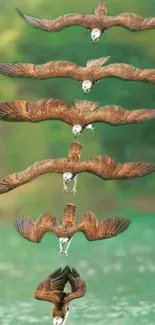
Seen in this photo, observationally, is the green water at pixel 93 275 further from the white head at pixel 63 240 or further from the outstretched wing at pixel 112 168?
the outstretched wing at pixel 112 168

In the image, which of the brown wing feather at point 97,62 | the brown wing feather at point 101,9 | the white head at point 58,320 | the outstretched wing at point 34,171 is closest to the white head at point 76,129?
the outstretched wing at point 34,171

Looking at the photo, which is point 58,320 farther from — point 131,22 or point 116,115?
point 131,22

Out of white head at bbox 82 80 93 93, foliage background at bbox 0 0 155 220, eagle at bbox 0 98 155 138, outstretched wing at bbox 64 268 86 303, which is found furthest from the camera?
foliage background at bbox 0 0 155 220

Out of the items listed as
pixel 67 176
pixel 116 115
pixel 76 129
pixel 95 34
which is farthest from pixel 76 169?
pixel 95 34

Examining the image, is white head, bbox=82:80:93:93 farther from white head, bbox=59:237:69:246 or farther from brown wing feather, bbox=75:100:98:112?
white head, bbox=59:237:69:246

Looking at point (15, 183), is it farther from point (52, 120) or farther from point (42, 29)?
point (42, 29)

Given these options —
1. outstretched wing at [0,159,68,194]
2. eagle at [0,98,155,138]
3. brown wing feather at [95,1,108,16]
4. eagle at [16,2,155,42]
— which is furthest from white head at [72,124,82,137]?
brown wing feather at [95,1,108,16]
